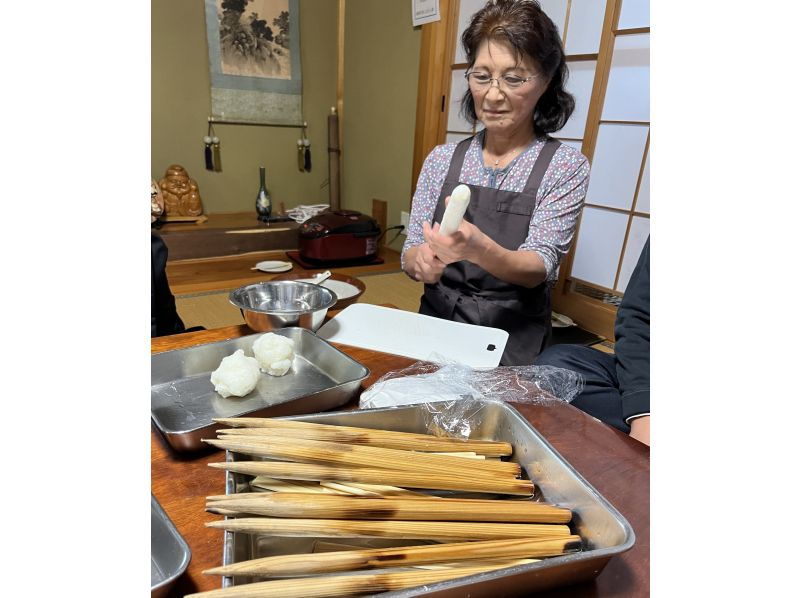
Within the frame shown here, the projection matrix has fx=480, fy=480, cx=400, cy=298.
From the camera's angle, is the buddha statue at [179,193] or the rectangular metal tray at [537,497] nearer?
the rectangular metal tray at [537,497]

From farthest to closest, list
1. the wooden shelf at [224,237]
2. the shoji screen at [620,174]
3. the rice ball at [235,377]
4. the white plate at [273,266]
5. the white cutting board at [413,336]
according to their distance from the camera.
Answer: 1. the wooden shelf at [224,237]
2. the white plate at [273,266]
3. the shoji screen at [620,174]
4. the white cutting board at [413,336]
5. the rice ball at [235,377]

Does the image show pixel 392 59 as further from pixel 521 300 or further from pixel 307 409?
pixel 307 409

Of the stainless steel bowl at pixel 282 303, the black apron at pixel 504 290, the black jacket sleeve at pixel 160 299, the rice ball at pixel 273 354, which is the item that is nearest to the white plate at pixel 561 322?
the black apron at pixel 504 290

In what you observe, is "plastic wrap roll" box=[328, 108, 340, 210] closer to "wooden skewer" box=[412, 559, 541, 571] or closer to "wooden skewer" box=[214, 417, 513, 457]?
"wooden skewer" box=[214, 417, 513, 457]

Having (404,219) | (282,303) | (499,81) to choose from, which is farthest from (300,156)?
(282,303)

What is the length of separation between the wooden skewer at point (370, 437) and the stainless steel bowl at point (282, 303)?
16.7 inches

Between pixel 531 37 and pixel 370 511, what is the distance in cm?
132

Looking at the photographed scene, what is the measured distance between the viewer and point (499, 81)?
1.38m

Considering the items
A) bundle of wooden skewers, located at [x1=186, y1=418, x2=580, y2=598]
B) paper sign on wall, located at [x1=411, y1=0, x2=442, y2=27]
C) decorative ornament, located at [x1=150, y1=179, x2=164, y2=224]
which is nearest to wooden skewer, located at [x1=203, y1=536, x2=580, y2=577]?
bundle of wooden skewers, located at [x1=186, y1=418, x2=580, y2=598]

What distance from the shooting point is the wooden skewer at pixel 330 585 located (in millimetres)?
367

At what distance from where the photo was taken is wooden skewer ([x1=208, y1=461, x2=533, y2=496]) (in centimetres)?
49

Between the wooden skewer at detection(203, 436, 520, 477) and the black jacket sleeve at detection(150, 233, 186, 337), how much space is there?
1.03m

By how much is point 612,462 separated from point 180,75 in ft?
13.8

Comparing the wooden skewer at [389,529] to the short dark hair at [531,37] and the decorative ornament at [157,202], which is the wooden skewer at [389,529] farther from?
the decorative ornament at [157,202]
